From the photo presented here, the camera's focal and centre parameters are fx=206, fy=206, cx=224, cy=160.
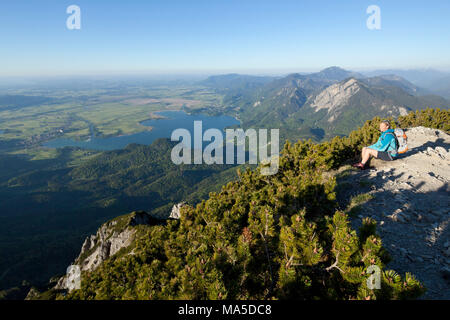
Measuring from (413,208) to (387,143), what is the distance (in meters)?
4.63

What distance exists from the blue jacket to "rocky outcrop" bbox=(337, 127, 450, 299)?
1.15 m

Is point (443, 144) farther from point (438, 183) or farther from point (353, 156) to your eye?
point (438, 183)

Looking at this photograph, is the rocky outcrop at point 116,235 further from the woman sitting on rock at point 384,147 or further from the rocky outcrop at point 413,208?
the woman sitting on rock at point 384,147

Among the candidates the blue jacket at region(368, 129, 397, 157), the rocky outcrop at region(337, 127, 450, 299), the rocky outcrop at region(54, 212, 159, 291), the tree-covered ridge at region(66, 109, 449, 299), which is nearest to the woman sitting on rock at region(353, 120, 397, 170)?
the blue jacket at region(368, 129, 397, 157)

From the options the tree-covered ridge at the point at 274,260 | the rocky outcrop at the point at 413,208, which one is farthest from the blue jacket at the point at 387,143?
the tree-covered ridge at the point at 274,260

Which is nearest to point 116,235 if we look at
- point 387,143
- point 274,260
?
point 274,260

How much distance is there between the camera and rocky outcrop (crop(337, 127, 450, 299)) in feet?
20.6

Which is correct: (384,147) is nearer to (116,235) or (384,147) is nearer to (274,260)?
(274,260)

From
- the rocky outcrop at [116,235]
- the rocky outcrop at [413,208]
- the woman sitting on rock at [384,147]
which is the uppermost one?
the woman sitting on rock at [384,147]

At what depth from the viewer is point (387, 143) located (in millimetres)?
12023

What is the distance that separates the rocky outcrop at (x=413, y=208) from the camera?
627 centimetres

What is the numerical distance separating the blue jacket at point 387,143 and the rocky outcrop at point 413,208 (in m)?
1.15

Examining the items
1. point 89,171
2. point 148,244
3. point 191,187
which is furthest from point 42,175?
point 148,244
